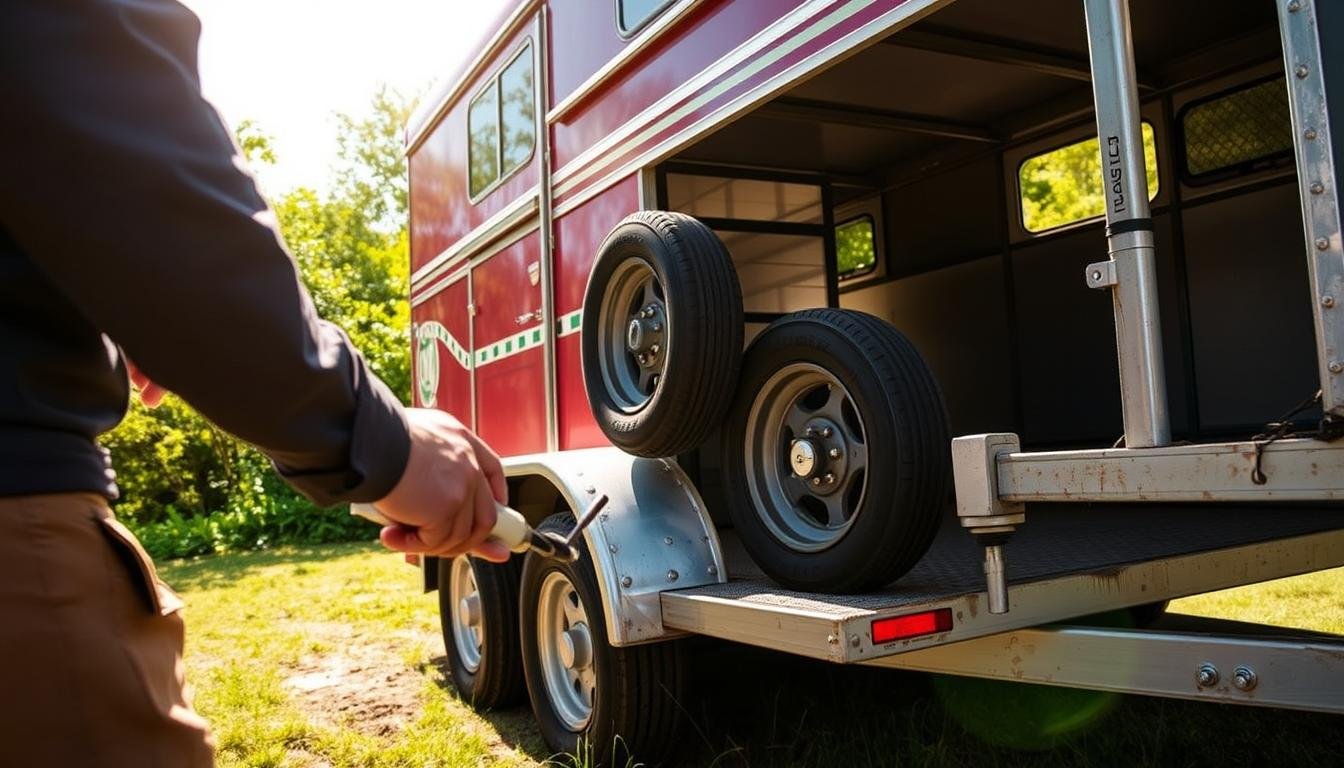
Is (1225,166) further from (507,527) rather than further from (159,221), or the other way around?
(159,221)

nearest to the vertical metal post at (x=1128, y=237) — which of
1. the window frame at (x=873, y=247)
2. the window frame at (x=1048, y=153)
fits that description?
the window frame at (x=1048, y=153)

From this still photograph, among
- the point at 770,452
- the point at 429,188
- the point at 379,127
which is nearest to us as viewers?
the point at 770,452

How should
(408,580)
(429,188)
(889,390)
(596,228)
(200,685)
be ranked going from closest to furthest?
(889,390) → (596,228) → (200,685) → (429,188) → (408,580)

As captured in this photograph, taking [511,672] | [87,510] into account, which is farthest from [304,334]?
[511,672]

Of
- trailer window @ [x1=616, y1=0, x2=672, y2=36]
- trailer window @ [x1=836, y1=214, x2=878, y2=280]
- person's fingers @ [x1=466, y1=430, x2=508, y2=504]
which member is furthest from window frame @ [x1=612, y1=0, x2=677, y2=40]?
person's fingers @ [x1=466, y1=430, x2=508, y2=504]

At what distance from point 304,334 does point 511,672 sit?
12.0 feet

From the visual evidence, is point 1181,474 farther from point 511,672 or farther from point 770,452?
point 511,672

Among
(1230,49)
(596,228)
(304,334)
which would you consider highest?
(1230,49)

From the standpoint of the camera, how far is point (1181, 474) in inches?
80.3

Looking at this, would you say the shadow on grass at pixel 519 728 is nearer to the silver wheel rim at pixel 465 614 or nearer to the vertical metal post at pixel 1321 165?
the silver wheel rim at pixel 465 614

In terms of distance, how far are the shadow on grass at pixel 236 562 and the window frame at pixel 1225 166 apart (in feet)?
29.5

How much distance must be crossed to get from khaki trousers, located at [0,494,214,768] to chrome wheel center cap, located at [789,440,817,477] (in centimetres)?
205

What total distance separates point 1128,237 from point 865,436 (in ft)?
2.63

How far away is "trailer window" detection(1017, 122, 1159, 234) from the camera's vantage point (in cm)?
504
